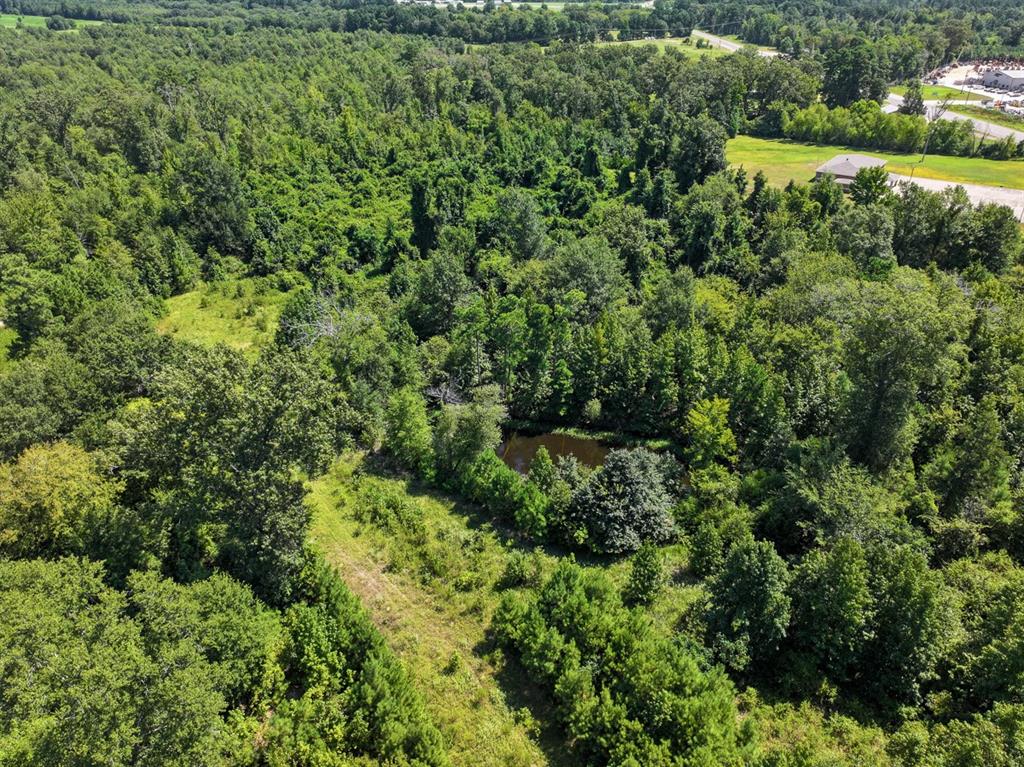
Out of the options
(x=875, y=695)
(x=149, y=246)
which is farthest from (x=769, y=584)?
(x=149, y=246)

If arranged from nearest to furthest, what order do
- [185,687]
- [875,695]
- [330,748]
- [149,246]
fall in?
[185,687], [330,748], [875,695], [149,246]

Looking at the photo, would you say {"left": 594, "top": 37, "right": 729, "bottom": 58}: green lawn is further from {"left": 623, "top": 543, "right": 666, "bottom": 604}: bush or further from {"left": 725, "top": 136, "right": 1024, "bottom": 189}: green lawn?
{"left": 623, "top": 543, "right": 666, "bottom": 604}: bush

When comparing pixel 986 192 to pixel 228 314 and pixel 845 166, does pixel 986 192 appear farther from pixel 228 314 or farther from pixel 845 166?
pixel 228 314

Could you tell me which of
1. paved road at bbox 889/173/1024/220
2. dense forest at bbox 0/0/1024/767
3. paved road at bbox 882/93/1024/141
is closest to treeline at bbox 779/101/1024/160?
paved road at bbox 882/93/1024/141

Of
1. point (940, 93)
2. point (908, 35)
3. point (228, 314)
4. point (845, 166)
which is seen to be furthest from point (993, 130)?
point (228, 314)

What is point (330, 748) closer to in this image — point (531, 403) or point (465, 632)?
point (465, 632)

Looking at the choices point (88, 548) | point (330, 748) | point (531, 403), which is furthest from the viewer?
point (531, 403)
